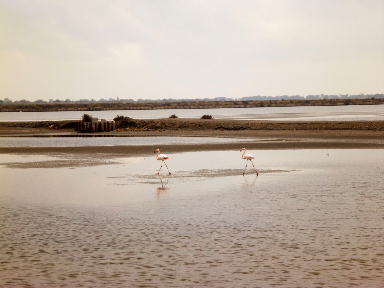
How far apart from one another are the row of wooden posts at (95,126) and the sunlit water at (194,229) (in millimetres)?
34766

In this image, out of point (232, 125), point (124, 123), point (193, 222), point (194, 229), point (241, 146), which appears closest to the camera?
point (194, 229)

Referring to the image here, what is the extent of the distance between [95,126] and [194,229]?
1838 inches

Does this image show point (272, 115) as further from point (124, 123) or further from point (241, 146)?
point (241, 146)

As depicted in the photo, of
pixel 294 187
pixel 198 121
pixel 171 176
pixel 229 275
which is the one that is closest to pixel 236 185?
pixel 294 187

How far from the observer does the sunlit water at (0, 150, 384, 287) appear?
9.59m

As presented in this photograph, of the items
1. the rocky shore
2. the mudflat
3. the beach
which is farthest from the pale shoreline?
the rocky shore

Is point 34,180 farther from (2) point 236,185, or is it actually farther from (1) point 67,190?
(2) point 236,185

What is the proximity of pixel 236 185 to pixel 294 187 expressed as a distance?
211cm

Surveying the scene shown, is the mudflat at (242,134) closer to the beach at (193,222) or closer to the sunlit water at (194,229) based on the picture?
the beach at (193,222)

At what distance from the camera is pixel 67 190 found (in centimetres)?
1922

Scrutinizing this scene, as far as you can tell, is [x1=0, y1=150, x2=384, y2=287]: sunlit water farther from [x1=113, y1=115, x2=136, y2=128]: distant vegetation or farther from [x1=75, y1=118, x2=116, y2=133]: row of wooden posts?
[x1=113, y1=115, x2=136, y2=128]: distant vegetation

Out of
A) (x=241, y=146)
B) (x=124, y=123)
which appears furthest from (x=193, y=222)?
(x=124, y=123)

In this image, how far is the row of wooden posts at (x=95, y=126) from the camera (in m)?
58.1

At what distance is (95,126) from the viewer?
58250 mm
